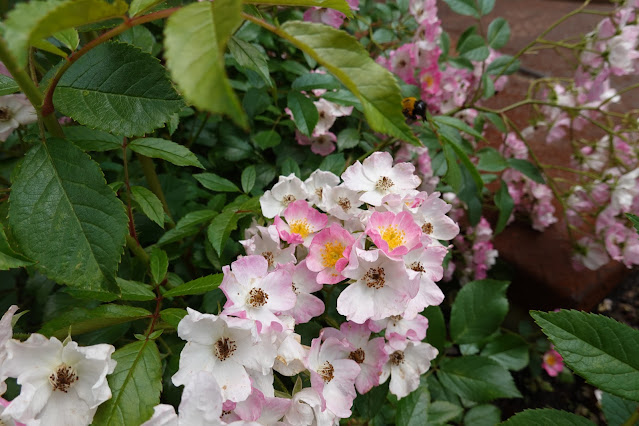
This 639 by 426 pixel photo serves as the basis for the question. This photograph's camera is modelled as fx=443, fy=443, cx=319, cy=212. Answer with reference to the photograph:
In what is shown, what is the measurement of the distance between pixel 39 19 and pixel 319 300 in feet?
1.40

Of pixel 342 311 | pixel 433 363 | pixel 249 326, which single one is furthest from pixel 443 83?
pixel 249 326

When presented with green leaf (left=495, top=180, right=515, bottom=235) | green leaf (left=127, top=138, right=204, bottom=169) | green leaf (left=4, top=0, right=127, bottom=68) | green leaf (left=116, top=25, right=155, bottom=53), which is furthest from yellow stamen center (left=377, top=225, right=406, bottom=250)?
green leaf (left=495, top=180, right=515, bottom=235)

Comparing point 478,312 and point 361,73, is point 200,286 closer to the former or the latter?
point 361,73

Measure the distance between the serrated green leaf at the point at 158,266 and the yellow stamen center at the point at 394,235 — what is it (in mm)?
310

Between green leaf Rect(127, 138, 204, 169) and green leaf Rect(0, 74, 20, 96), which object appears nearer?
green leaf Rect(0, 74, 20, 96)

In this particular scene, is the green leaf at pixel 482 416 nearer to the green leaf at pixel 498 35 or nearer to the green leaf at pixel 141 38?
the green leaf at pixel 498 35

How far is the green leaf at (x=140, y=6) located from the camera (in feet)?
1.35

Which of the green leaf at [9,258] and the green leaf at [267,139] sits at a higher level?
the green leaf at [9,258]

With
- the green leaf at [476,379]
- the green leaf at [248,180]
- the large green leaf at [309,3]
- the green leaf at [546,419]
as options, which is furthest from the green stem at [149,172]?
the green leaf at [476,379]

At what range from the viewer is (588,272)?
1.53 meters

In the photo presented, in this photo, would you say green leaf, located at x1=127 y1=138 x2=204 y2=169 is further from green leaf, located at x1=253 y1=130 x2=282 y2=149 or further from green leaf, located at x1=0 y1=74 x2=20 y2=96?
green leaf, located at x1=253 y1=130 x2=282 y2=149

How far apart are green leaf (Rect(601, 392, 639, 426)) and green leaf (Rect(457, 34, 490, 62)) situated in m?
0.85

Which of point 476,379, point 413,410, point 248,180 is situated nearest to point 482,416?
point 476,379

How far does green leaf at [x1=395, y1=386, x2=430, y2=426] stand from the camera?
77 centimetres
